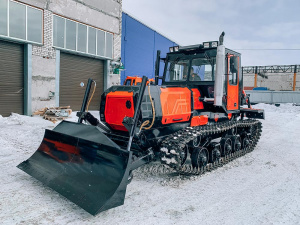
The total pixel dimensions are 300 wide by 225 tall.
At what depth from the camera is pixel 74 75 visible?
1491 centimetres

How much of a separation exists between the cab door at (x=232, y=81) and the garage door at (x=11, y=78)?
993cm

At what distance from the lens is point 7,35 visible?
11133 millimetres

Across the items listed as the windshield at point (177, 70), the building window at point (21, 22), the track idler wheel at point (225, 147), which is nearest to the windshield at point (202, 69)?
the windshield at point (177, 70)

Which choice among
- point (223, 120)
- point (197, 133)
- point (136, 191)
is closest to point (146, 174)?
point (136, 191)

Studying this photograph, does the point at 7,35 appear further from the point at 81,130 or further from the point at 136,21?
the point at 136,21

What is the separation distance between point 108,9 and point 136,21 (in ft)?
15.5

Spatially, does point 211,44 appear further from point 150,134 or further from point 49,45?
point 49,45

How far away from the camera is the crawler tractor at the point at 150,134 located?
3.94m

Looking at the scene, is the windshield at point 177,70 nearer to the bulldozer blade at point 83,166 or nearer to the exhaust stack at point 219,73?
the exhaust stack at point 219,73

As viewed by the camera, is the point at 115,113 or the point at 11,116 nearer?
the point at 115,113

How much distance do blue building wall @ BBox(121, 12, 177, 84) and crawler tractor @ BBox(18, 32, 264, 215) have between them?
43.3ft

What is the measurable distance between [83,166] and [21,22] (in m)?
10.1

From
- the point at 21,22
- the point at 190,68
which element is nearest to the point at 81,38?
the point at 21,22

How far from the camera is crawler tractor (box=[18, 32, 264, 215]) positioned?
3938mm
